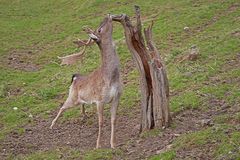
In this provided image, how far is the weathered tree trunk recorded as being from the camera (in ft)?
27.7

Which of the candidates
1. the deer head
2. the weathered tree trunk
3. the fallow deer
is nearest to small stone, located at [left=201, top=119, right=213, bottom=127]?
the weathered tree trunk

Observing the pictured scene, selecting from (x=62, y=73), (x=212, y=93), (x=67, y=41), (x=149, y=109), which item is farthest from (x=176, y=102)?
(x=67, y=41)

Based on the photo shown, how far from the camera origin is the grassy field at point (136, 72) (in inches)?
308

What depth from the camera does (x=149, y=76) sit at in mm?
8727

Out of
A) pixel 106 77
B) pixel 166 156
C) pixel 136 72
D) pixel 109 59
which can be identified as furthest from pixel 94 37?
pixel 136 72

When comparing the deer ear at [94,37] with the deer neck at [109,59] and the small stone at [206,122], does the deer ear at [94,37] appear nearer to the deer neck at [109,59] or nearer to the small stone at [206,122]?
the deer neck at [109,59]

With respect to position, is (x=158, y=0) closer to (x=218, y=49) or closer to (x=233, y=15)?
(x=233, y=15)

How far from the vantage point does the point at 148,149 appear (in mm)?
7832

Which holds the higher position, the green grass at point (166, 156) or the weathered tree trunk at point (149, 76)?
the weathered tree trunk at point (149, 76)

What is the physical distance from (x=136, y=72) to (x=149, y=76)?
13.6ft

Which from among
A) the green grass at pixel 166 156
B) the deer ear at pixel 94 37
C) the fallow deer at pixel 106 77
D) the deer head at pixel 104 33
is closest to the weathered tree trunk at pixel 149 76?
the deer head at pixel 104 33

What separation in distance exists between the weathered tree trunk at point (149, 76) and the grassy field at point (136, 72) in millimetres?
319

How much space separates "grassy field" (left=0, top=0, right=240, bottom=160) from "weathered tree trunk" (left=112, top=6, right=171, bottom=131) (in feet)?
1.05

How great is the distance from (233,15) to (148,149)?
9634 millimetres
